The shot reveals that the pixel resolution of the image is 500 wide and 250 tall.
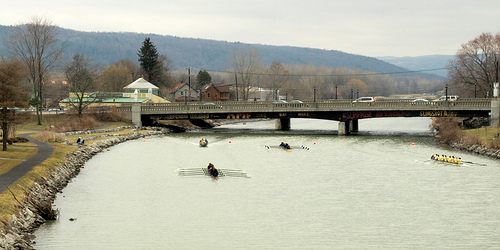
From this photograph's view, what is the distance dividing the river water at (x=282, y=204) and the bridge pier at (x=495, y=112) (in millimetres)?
22980

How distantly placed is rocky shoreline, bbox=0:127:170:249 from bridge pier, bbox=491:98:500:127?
207 feet

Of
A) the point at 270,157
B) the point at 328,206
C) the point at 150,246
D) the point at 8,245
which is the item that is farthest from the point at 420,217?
the point at 270,157

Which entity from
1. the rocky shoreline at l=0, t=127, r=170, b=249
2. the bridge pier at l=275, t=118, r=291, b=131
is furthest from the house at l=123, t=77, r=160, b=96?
the rocky shoreline at l=0, t=127, r=170, b=249

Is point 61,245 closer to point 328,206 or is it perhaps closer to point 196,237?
point 196,237

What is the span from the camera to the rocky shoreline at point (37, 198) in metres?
30.0

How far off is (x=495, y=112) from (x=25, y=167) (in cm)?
7488

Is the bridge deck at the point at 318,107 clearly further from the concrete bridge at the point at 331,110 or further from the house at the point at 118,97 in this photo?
the house at the point at 118,97

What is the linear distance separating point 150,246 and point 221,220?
23.2ft

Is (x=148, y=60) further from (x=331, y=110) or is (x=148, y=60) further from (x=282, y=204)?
(x=282, y=204)

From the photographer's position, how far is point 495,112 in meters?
93.2

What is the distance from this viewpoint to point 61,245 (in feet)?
106

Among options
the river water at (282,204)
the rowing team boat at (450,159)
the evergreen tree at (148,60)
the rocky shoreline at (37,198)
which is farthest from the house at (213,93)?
the rowing team boat at (450,159)

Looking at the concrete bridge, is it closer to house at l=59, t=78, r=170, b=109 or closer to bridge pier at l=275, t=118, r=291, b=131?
house at l=59, t=78, r=170, b=109

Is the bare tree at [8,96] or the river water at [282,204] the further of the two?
the bare tree at [8,96]
